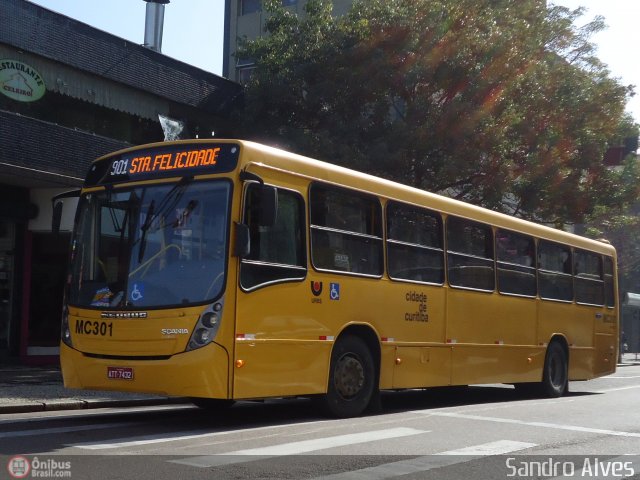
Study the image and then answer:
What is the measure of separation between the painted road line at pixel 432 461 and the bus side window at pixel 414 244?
139 inches

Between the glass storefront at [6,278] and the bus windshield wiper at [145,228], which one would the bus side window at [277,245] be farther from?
the glass storefront at [6,278]

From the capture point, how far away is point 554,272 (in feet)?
55.0

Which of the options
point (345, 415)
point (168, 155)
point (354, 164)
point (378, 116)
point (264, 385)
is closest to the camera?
point (264, 385)

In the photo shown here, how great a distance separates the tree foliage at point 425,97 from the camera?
66.5 ft

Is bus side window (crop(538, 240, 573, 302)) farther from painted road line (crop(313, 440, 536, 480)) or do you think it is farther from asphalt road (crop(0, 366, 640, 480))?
painted road line (crop(313, 440, 536, 480))

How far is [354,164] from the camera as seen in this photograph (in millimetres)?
19453

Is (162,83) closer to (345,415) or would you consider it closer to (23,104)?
(23,104)

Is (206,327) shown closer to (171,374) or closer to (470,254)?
(171,374)

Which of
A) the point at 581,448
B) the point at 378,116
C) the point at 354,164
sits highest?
the point at 378,116

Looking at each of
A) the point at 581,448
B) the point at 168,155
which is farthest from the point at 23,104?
the point at 581,448

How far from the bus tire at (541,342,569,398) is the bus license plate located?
365 inches

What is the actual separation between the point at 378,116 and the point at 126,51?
19.8 ft

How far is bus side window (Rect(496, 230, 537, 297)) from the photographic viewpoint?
48.6 ft

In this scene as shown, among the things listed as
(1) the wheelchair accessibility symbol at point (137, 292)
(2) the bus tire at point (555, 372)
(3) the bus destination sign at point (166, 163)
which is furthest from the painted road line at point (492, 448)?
(2) the bus tire at point (555, 372)
